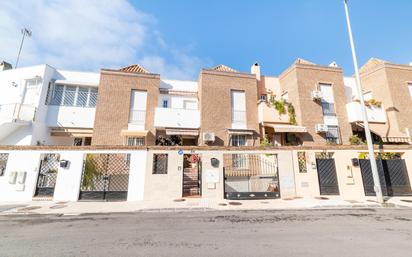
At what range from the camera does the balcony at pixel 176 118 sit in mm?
18797

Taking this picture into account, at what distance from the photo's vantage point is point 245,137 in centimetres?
1975

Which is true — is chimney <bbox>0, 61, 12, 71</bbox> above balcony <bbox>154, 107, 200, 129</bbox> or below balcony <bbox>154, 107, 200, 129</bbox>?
above

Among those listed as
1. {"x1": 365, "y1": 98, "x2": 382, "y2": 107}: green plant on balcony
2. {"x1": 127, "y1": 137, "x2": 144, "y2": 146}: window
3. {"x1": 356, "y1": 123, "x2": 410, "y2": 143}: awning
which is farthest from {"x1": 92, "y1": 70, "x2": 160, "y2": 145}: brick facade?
{"x1": 365, "y1": 98, "x2": 382, "y2": 107}: green plant on balcony

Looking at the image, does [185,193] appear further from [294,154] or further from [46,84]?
[46,84]

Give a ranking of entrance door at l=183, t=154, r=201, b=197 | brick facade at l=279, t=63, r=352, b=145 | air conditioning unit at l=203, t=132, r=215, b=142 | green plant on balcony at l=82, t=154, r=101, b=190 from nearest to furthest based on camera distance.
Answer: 1. green plant on balcony at l=82, t=154, r=101, b=190
2. entrance door at l=183, t=154, r=201, b=197
3. air conditioning unit at l=203, t=132, r=215, b=142
4. brick facade at l=279, t=63, r=352, b=145

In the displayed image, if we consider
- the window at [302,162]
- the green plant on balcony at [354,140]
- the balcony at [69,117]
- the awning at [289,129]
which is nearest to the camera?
the window at [302,162]

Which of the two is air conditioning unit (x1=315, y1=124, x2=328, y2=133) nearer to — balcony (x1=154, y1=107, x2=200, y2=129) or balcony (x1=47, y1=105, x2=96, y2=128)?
balcony (x1=154, y1=107, x2=200, y2=129)

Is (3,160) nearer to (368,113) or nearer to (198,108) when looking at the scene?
(198,108)

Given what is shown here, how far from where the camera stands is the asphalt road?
16.3 ft

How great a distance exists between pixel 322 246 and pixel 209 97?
1627cm

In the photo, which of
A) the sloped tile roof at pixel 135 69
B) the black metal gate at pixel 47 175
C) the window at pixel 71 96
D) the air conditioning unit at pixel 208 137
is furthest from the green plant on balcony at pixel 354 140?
the window at pixel 71 96

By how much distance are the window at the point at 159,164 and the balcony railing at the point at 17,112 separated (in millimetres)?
13047

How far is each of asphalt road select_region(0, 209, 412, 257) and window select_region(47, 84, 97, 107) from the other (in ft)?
42.8

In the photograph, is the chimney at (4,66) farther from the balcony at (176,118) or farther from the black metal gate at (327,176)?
the black metal gate at (327,176)
